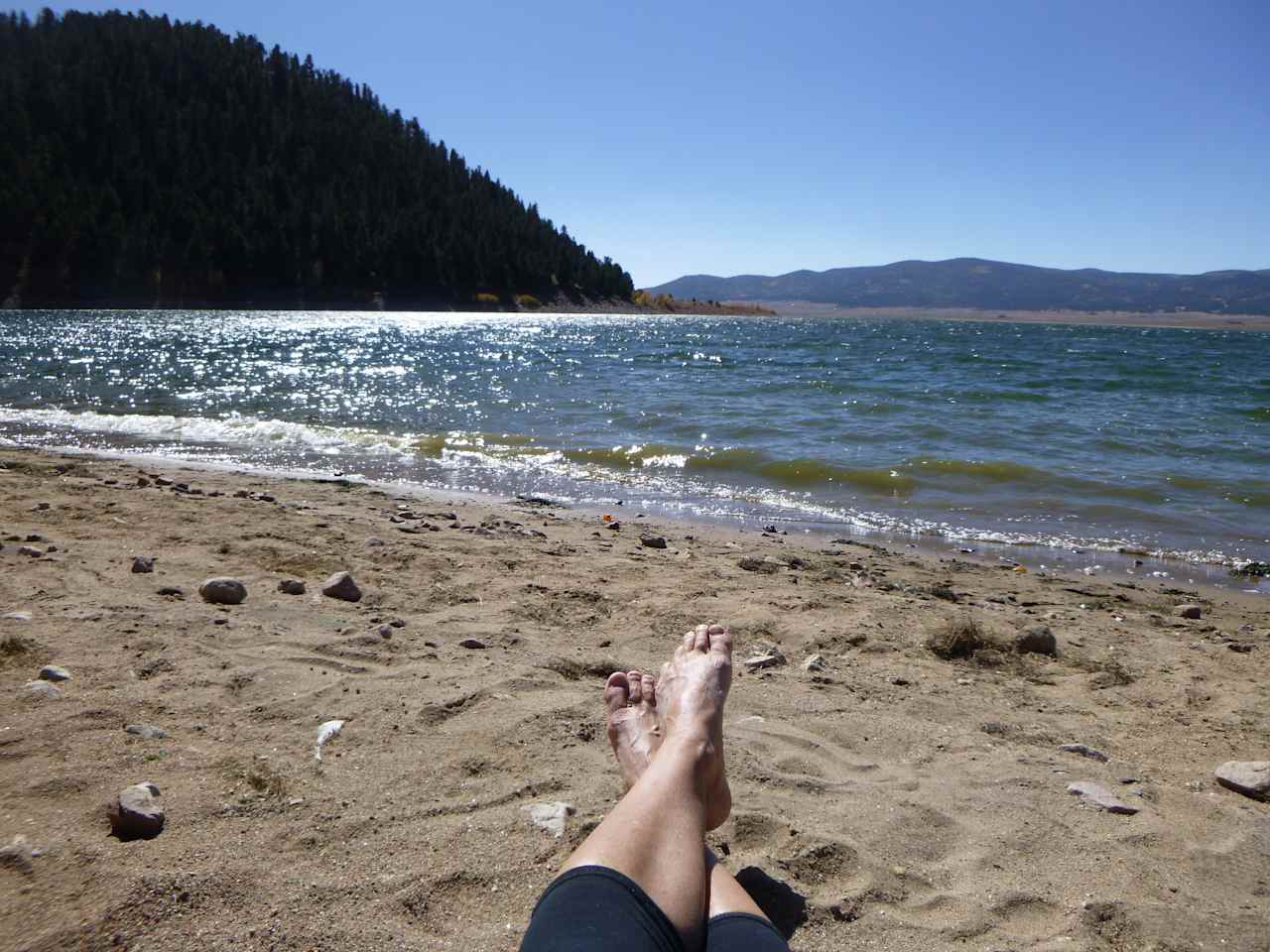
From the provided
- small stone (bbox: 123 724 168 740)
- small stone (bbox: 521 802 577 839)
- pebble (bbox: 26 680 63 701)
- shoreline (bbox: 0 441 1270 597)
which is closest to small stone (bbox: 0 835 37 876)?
small stone (bbox: 123 724 168 740)

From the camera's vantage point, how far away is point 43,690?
2.21m

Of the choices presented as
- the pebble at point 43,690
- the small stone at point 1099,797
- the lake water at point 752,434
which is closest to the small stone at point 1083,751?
the small stone at point 1099,797

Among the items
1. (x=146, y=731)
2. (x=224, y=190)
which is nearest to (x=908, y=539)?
(x=146, y=731)

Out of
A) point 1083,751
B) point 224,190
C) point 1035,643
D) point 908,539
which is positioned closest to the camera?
point 1083,751

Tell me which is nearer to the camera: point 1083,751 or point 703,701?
point 703,701

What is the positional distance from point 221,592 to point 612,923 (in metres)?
2.40

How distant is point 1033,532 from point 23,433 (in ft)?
32.3

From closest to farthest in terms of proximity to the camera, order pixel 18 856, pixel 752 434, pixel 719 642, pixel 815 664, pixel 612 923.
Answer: pixel 612 923 < pixel 18 856 < pixel 719 642 < pixel 815 664 < pixel 752 434

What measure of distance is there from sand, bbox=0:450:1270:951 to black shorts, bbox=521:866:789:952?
0.30 metres

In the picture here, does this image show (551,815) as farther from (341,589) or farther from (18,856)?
(341,589)

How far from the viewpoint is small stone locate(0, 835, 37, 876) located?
155 centimetres

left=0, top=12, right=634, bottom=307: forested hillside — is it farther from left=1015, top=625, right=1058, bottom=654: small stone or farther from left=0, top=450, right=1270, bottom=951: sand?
left=1015, top=625, right=1058, bottom=654: small stone

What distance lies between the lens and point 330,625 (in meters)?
2.96

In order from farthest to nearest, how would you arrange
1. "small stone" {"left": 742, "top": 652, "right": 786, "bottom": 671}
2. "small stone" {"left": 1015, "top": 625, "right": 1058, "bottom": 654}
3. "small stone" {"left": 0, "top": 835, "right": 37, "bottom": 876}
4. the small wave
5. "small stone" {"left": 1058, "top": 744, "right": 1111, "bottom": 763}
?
the small wave
"small stone" {"left": 1015, "top": 625, "right": 1058, "bottom": 654}
"small stone" {"left": 742, "top": 652, "right": 786, "bottom": 671}
"small stone" {"left": 1058, "top": 744, "right": 1111, "bottom": 763}
"small stone" {"left": 0, "top": 835, "right": 37, "bottom": 876}
